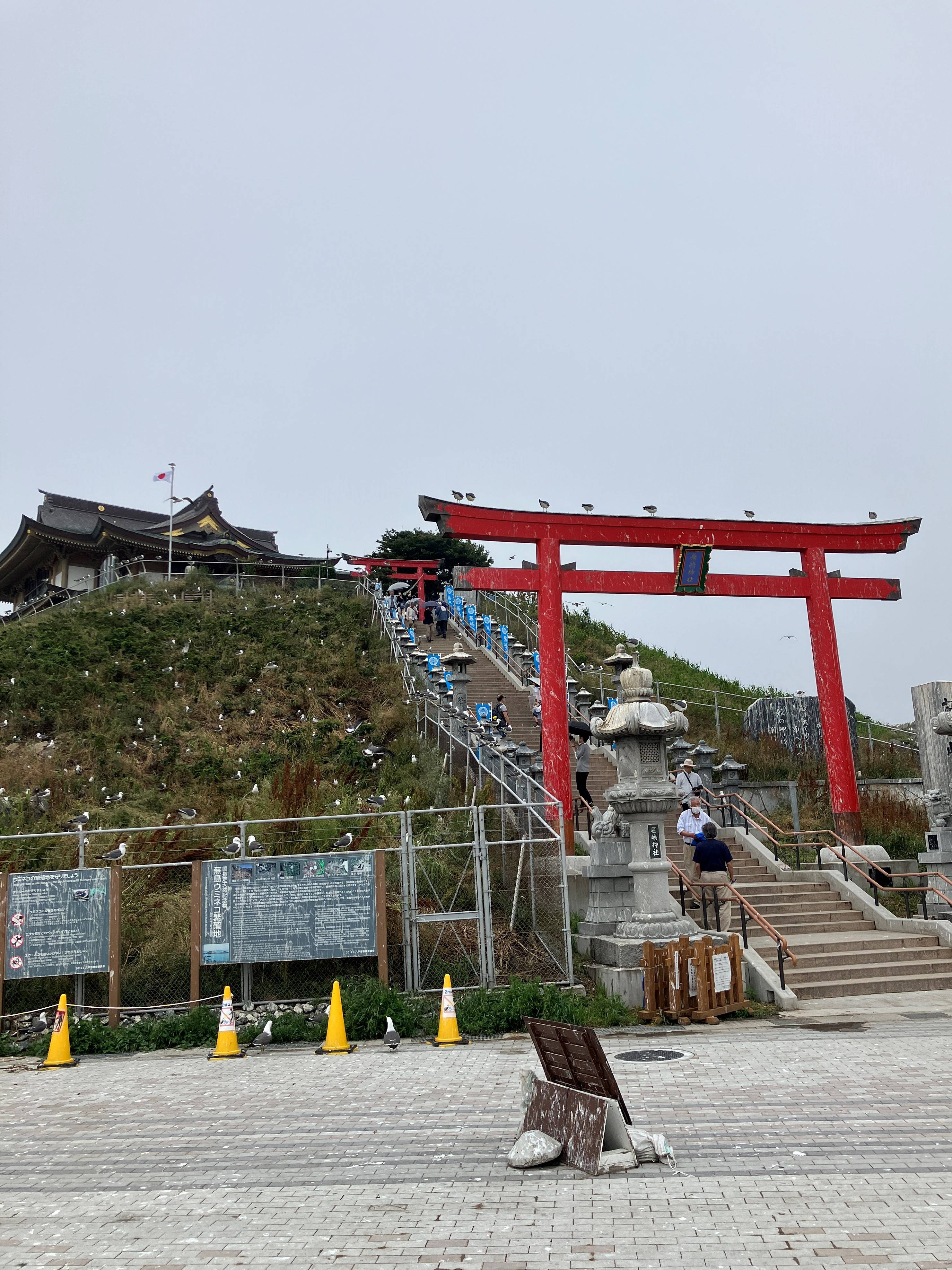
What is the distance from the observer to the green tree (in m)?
49.1

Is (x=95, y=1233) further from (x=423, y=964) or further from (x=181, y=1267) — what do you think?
(x=423, y=964)

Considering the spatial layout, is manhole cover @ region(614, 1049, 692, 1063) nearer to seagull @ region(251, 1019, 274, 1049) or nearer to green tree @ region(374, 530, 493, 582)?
seagull @ region(251, 1019, 274, 1049)

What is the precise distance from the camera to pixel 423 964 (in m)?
12.4

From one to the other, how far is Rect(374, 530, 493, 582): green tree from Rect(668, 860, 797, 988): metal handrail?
3500 centimetres

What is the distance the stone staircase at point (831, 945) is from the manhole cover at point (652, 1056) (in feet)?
10.9

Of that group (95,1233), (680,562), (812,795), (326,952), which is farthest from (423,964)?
(812,795)

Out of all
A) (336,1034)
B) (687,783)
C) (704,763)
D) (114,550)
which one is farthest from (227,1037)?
(114,550)

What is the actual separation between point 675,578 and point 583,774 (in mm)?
4351

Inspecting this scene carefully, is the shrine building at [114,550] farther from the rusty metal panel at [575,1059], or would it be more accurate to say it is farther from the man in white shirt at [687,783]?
the rusty metal panel at [575,1059]

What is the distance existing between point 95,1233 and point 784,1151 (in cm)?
417

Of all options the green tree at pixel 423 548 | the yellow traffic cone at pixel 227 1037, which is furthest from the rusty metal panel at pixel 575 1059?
the green tree at pixel 423 548

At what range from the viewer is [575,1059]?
20.8ft

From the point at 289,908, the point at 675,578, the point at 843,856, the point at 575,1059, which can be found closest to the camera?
the point at 575,1059

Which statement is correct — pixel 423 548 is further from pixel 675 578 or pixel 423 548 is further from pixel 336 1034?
pixel 336 1034
